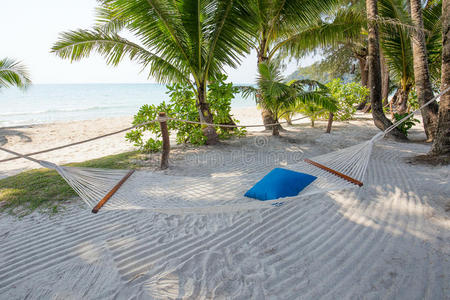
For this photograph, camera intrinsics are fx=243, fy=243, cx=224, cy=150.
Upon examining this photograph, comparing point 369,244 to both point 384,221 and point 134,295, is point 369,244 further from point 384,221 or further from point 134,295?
point 134,295

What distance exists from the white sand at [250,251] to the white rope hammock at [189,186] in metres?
0.18

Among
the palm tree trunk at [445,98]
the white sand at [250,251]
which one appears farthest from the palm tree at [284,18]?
the white sand at [250,251]

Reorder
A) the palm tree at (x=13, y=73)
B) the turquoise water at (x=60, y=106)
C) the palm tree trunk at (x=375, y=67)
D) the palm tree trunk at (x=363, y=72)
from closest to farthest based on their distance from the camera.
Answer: the palm tree trunk at (x=375, y=67) < the palm tree at (x=13, y=73) < the palm tree trunk at (x=363, y=72) < the turquoise water at (x=60, y=106)

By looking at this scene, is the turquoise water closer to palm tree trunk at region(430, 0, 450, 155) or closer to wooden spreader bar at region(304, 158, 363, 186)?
palm tree trunk at region(430, 0, 450, 155)

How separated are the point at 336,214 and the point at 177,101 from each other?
3379mm

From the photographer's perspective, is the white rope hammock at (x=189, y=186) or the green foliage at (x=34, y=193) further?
the green foliage at (x=34, y=193)

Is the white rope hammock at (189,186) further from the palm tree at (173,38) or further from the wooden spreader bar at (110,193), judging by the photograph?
the palm tree at (173,38)

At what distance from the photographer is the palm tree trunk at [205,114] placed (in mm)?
4242

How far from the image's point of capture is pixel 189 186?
240 centimetres

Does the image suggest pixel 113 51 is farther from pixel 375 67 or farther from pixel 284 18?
pixel 375 67

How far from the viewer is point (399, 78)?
19.4ft

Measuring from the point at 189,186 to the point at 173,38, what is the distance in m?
2.41

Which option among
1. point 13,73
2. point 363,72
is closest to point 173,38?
point 13,73

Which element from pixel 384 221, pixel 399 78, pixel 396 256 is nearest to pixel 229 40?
pixel 384 221
